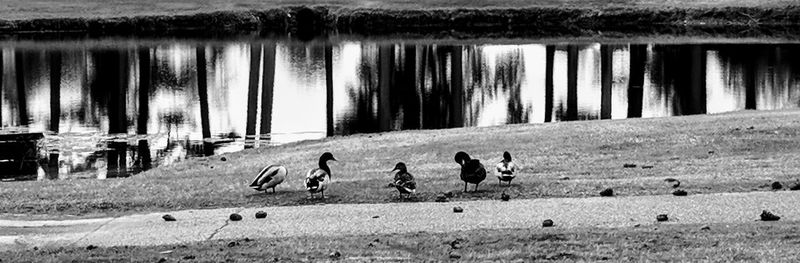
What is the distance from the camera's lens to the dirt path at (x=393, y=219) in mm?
15688

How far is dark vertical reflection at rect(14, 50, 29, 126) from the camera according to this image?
44062 millimetres

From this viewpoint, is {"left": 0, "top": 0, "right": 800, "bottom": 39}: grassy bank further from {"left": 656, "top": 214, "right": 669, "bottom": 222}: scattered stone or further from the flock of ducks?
{"left": 656, "top": 214, "right": 669, "bottom": 222}: scattered stone

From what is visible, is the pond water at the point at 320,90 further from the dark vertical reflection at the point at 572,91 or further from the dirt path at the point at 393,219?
the dirt path at the point at 393,219

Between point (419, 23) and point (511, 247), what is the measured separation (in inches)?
2724

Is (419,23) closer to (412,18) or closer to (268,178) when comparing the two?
(412,18)

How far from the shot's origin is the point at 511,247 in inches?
539

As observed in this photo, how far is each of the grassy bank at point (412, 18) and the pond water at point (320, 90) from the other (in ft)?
25.3

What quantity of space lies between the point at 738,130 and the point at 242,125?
1897 cm

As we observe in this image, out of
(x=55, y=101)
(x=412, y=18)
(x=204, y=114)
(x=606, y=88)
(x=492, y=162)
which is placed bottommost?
(x=492, y=162)

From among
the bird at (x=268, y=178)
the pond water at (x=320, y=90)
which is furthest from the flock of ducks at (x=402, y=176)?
the pond water at (x=320, y=90)

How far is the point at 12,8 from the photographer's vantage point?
8538 centimetres

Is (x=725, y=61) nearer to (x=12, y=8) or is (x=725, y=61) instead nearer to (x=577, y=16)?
(x=577, y=16)

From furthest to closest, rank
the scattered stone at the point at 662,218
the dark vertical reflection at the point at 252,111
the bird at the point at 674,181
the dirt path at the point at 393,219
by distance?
1. the dark vertical reflection at the point at 252,111
2. the bird at the point at 674,181
3. the dirt path at the point at 393,219
4. the scattered stone at the point at 662,218

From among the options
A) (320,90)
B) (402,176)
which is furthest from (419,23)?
(402,176)
